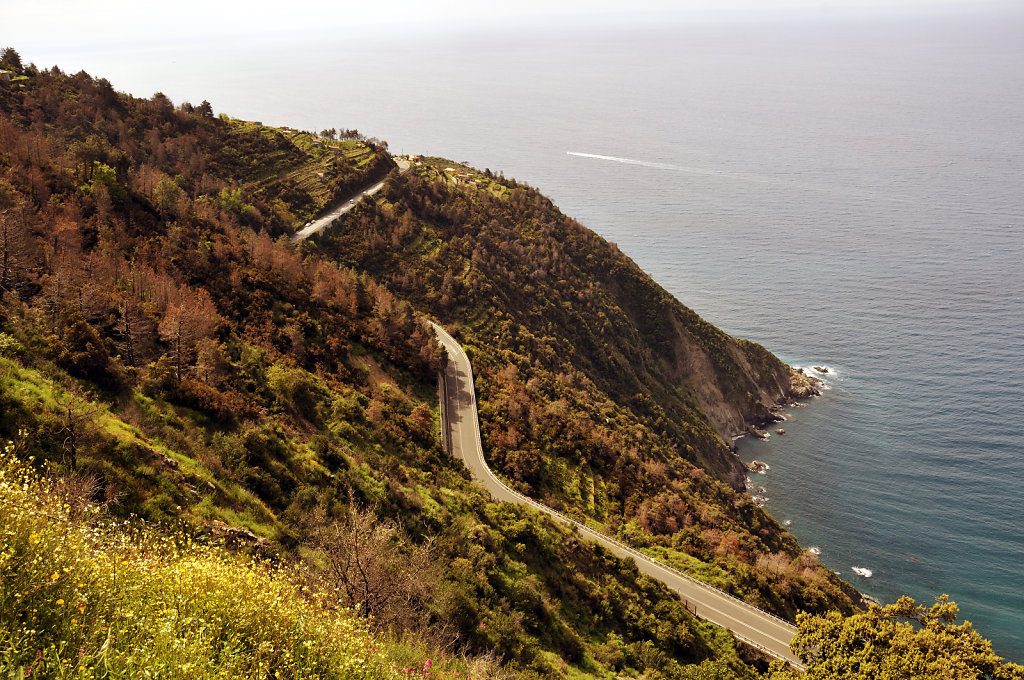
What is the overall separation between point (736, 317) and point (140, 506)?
11209 centimetres

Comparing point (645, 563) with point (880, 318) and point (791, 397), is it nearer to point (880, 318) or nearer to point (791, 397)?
point (791, 397)

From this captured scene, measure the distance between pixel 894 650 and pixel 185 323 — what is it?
45.4m

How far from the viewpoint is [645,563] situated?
4425 cm

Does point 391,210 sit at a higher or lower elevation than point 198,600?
higher

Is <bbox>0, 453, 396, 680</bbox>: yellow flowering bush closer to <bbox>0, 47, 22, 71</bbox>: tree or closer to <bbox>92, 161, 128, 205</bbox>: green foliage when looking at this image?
<bbox>92, 161, 128, 205</bbox>: green foliage

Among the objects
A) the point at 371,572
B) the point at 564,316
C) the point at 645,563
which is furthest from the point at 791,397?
the point at 371,572

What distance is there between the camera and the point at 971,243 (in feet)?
424

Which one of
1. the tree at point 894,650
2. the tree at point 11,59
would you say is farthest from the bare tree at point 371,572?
the tree at point 11,59

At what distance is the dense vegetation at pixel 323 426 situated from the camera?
53.8 ft

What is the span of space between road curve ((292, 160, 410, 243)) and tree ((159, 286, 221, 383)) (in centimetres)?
3712

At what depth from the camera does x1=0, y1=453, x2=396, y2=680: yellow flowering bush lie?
39.5 feet

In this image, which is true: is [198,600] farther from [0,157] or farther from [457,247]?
[457,247]

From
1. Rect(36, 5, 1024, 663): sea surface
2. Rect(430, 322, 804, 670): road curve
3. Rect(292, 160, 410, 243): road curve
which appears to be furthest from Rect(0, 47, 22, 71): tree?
Rect(36, 5, 1024, 663): sea surface

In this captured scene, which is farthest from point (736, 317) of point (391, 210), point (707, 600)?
point (707, 600)
